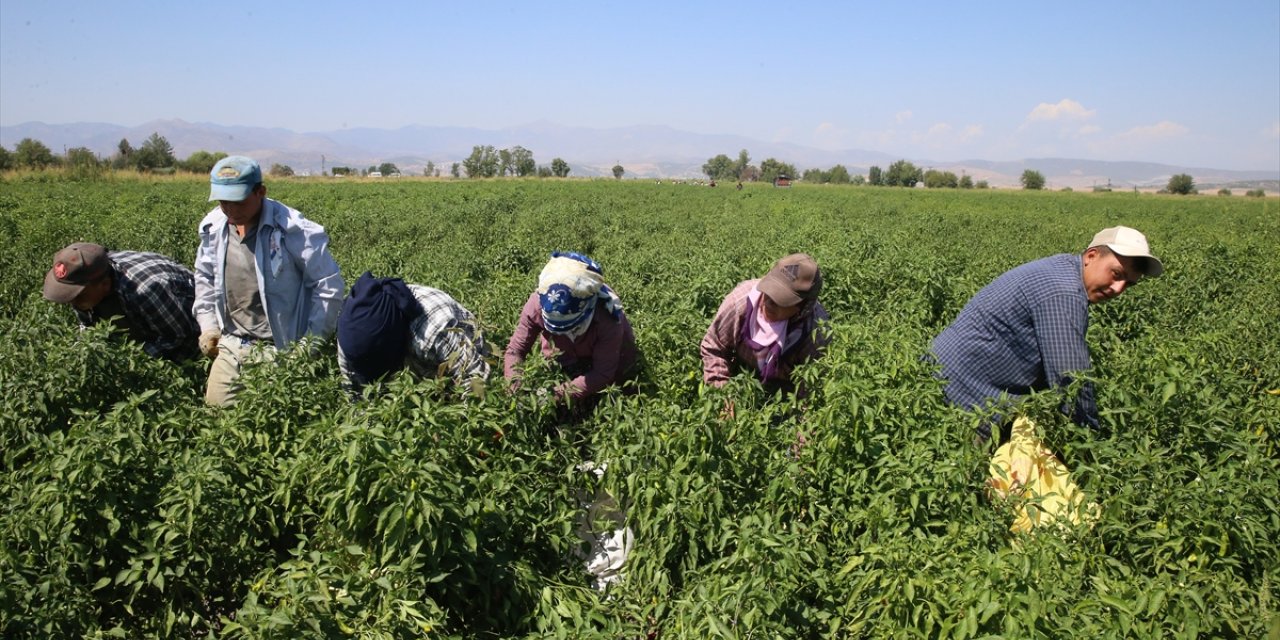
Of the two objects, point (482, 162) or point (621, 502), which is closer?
point (621, 502)

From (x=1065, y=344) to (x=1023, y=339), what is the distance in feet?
0.70

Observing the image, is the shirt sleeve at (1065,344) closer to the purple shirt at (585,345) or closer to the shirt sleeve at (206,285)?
the purple shirt at (585,345)

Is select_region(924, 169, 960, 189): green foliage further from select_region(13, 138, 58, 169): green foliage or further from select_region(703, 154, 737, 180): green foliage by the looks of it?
select_region(13, 138, 58, 169): green foliage

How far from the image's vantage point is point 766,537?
2.53 metres

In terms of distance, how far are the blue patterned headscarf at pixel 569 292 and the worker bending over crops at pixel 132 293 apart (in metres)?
2.46

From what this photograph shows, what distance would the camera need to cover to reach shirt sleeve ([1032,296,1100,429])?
329cm

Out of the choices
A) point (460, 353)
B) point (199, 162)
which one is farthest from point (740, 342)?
point (199, 162)

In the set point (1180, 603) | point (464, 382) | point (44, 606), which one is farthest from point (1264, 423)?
point (44, 606)

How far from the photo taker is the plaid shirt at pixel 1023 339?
332 centimetres

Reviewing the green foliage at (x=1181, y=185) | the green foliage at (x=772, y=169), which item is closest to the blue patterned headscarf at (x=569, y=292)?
the green foliage at (x=1181, y=185)

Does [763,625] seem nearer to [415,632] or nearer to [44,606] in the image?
[415,632]

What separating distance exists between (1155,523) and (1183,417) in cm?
73

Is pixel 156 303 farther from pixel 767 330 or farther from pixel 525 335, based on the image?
pixel 767 330

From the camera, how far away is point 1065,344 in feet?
10.9
